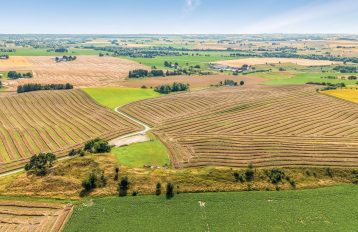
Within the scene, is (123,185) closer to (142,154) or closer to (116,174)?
(116,174)

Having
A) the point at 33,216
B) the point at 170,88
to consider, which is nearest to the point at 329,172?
the point at 33,216

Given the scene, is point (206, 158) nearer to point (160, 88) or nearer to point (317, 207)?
point (317, 207)

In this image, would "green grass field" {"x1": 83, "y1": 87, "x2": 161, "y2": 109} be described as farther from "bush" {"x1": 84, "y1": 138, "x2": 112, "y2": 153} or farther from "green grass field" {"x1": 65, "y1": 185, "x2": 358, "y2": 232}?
"green grass field" {"x1": 65, "y1": 185, "x2": 358, "y2": 232}

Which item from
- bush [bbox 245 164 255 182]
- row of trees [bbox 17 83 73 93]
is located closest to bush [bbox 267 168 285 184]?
bush [bbox 245 164 255 182]

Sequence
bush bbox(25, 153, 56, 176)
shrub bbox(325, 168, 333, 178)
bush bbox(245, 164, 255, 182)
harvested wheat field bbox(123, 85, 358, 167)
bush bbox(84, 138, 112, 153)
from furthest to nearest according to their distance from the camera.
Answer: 1. bush bbox(84, 138, 112, 153)
2. harvested wheat field bbox(123, 85, 358, 167)
3. bush bbox(25, 153, 56, 176)
4. shrub bbox(325, 168, 333, 178)
5. bush bbox(245, 164, 255, 182)

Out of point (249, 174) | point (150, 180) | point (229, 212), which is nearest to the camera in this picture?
point (229, 212)

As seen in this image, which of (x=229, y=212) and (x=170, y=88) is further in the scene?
(x=170, y=88)
